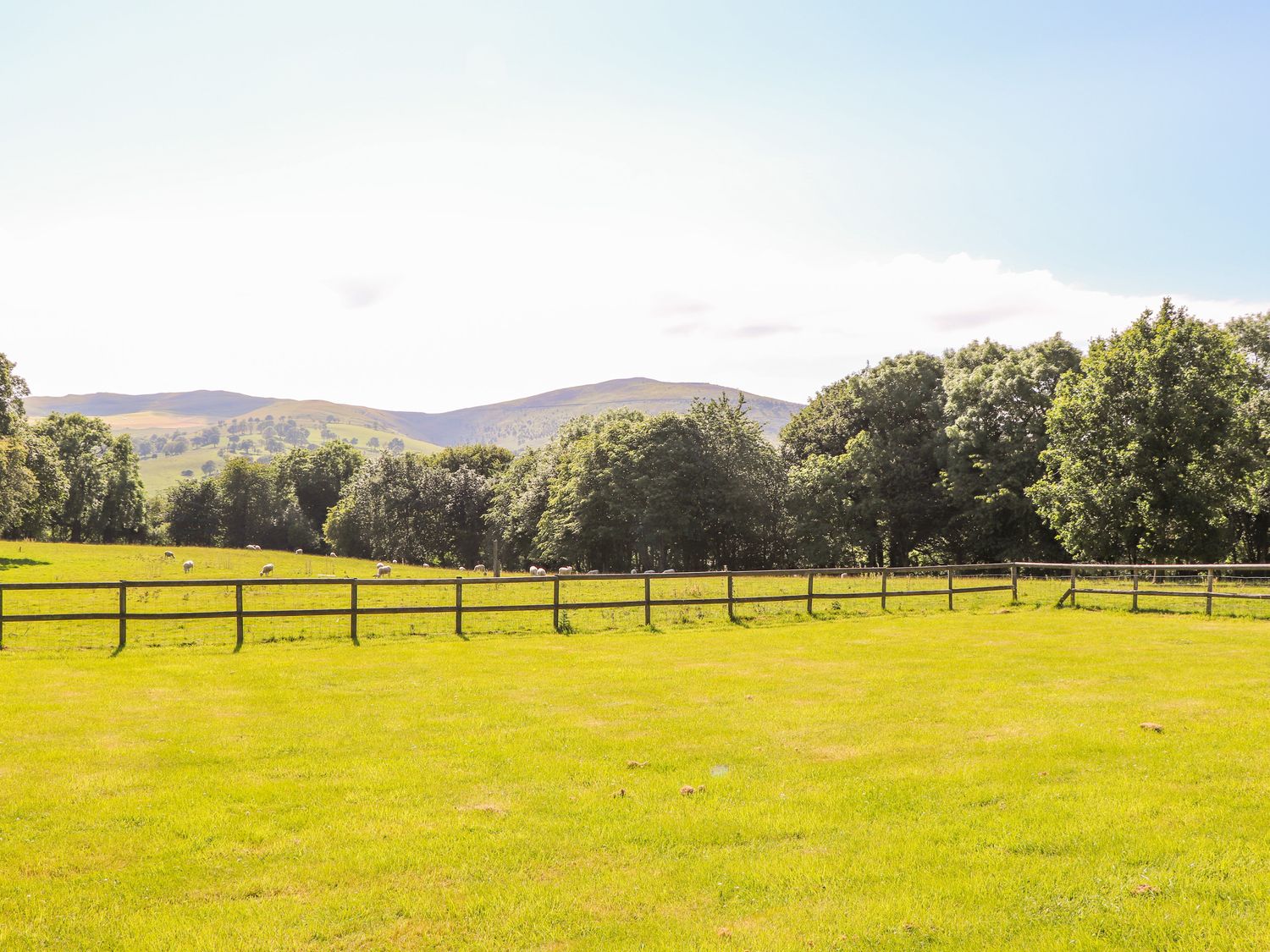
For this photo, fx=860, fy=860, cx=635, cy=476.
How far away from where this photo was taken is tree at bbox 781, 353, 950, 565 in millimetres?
51719

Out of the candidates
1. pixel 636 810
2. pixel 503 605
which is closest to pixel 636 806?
pixel 636 810

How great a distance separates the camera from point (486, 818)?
835cm

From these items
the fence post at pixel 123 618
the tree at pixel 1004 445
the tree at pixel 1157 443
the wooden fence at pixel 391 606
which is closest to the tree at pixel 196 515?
the wooden fence at pixel 391 606

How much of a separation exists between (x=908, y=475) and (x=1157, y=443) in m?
16.0

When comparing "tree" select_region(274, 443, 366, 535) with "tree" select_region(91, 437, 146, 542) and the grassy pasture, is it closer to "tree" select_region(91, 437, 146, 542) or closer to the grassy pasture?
"tree" select_region(91, 437, 146, 542)

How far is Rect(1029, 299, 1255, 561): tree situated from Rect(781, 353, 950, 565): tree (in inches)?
443

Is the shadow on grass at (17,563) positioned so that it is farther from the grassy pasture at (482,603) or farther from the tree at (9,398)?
the tree at (9,398)

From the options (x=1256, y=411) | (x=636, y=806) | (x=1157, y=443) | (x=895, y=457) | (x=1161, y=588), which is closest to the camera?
(x=636, y=806)

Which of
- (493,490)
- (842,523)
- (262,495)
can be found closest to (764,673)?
(842,523)

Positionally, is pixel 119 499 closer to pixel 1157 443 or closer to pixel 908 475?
pixel 908 475

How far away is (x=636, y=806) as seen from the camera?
867cm

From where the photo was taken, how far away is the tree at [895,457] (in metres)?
51.7

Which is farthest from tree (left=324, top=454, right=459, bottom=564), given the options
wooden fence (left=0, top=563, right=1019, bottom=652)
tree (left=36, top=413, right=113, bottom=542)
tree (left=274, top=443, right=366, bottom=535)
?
wooden fence (left=0, top=563, right=1019, bottom=652)

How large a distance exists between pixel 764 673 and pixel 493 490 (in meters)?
67.5
